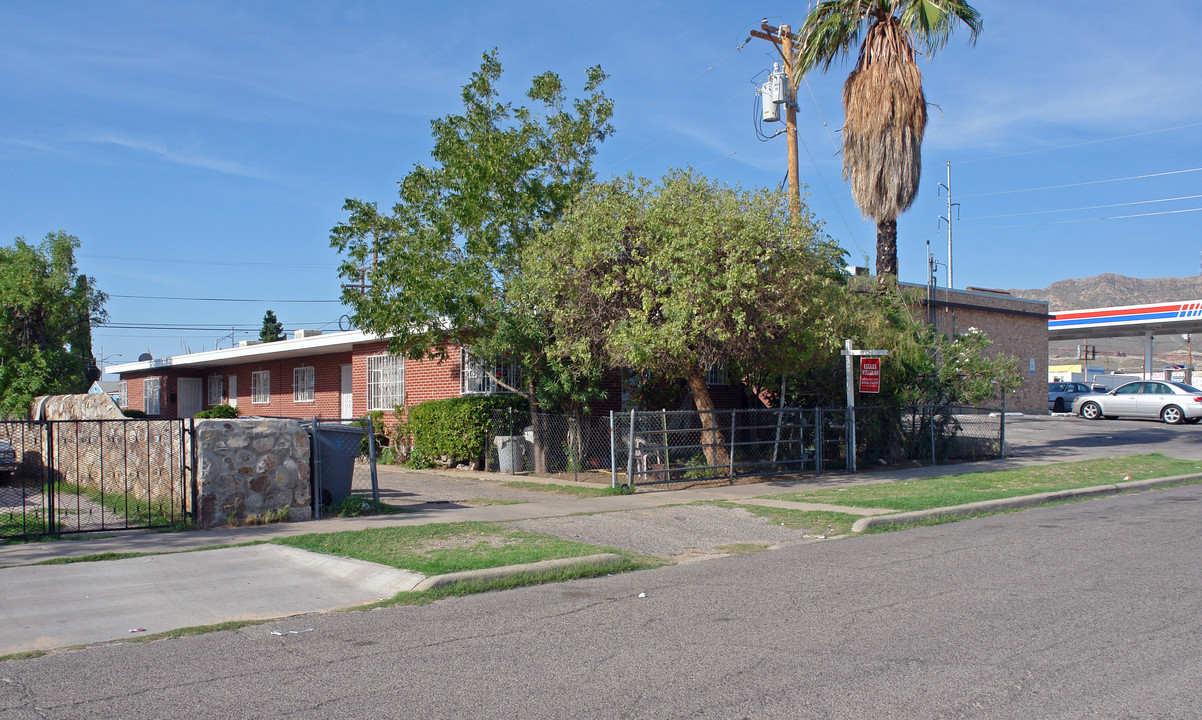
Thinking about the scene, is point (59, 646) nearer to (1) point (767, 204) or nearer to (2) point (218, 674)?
(2) point (218, 674)

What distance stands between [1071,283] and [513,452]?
211253 millimetres

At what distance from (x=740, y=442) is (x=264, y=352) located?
16.9 m

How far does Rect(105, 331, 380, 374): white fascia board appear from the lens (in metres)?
24.0

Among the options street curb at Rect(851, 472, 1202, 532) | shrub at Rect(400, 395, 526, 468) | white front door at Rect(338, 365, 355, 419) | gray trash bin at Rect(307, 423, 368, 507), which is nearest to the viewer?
street curb at Rect(851, 472, 1202, 532)

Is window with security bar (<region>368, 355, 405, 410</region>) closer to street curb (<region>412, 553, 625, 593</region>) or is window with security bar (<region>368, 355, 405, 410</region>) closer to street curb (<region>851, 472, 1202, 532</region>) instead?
street curb (<region>851, 472, 1202, 532</region>)

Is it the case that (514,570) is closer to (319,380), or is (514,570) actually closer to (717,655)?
(717,655)

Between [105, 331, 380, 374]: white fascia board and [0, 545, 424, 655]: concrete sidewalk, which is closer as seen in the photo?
[0, 545, 424, 655]: concrete sidewalk

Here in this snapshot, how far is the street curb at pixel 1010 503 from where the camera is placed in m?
11.5

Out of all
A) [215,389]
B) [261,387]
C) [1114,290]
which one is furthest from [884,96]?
[1114,290]

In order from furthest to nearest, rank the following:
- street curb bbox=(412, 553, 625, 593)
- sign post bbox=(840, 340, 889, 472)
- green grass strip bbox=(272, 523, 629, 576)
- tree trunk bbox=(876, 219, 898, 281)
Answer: tree trunk bbox=(876, 219, 898, 281)
sign post bbox=(840, 340, 889, 472)
green grass strip bbox=(272, 523, 629, 576)
street curb bbox=(412, 553, 625, 593)

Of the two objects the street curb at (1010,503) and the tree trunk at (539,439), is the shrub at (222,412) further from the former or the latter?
the street curb at (1010,503)

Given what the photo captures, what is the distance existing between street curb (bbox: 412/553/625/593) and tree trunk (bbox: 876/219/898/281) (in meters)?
14.0

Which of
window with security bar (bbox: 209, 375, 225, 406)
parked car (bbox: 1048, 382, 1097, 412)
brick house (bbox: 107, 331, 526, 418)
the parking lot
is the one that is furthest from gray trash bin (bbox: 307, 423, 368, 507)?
parked car (bbox: 1048, 382, 1097, 412)

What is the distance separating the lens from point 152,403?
3788cm
